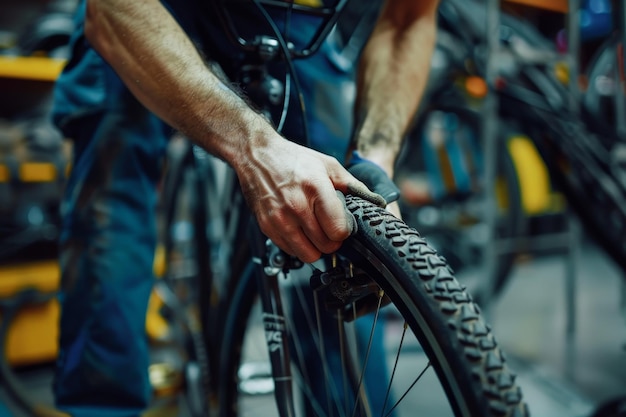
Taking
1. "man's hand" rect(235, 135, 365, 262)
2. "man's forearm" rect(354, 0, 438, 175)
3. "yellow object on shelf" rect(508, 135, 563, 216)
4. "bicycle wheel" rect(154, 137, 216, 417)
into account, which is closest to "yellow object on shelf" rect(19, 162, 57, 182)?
"bicycle wheel" rect(154, 137, 216, 417)

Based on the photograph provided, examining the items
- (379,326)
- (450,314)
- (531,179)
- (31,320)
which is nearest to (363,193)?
(450,314)

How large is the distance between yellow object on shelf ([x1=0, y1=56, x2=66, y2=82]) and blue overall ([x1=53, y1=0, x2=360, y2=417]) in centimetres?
102

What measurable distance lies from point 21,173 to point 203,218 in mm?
868

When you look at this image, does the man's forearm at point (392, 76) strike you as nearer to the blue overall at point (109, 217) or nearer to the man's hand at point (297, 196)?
the blue overall at point (109, 217)

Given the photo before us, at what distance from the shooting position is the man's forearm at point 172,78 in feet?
2.05

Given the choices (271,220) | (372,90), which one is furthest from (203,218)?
(271,220)

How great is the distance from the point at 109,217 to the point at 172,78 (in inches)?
14.5

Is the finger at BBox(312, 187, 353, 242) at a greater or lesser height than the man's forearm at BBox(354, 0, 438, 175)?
lesser

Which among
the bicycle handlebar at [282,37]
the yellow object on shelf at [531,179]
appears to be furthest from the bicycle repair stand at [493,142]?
the yellow object on shelf at [531,179]

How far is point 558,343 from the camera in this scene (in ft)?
6.61

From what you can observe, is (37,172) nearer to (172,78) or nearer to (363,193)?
(172,78)

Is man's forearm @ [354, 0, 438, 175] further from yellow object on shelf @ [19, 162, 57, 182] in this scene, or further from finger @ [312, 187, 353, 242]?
yellow object on shelf @ [19, 162, 57, 182]

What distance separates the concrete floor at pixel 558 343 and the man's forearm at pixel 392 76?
→ 0.43m

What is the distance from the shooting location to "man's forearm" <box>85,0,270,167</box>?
62cm
